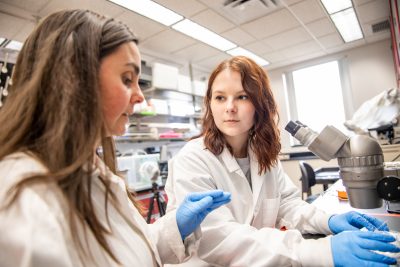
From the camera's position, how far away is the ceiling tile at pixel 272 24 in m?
3.28

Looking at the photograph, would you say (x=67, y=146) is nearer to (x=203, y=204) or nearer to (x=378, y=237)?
(x=203, y=204)

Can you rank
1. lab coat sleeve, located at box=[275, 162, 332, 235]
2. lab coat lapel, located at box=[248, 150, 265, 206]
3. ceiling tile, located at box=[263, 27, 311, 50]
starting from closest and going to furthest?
1. lab coat sleeve, located at box=[275, 162, 332, 235]
2. lab coat lapel, located at box=[248, 150, 265, 206]
3. ceiling tile, located at box=[263, 27, 311, 50]

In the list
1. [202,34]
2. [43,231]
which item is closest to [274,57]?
[202,34]

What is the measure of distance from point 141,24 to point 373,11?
10.3ft

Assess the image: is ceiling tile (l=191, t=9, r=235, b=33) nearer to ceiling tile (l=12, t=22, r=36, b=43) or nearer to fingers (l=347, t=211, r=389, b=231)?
ceiling tile (l=12, t=22, r=36, b=43)

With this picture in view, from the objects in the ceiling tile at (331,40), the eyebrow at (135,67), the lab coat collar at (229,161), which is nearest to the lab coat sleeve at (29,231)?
the eyebrow at (135,67)

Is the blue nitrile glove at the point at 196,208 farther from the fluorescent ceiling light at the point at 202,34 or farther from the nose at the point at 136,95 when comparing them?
the fluorescent ceiling light at the point at 202,34

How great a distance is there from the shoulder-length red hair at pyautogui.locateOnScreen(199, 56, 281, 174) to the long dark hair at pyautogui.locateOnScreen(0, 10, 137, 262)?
2.36 ft

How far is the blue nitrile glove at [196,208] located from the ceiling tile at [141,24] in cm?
278

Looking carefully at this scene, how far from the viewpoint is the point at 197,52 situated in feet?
14.2

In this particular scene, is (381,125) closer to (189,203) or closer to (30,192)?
(189,203)

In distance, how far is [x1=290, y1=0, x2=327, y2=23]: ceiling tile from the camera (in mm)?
3052

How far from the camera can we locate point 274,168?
1291 millimetres

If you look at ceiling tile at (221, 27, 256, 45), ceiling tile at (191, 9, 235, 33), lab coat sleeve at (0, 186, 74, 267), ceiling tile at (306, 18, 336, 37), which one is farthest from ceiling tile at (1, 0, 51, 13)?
ceiling tile at (306, 18, 336, 37)
